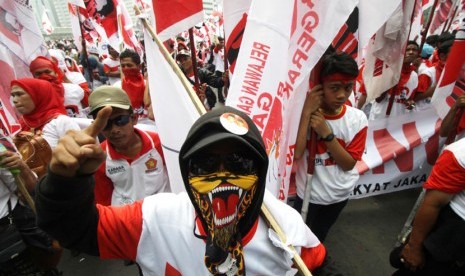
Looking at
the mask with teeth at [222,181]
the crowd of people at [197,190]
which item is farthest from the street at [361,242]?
the mask with teeth at [222,181]

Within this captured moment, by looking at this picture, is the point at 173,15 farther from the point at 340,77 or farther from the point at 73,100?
Result: the point at 73,100

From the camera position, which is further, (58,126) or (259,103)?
(58,126)

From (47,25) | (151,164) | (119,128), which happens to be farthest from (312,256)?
(47,25)

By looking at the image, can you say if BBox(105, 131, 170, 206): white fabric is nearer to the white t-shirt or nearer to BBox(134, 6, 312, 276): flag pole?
BBox(134, 6, 312, 276): flag pole

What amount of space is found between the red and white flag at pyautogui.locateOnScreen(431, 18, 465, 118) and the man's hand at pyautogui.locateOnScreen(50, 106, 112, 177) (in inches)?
110

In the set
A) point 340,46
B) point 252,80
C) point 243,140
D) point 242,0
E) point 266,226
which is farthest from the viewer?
point 340,46

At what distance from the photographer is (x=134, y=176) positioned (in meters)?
2.04

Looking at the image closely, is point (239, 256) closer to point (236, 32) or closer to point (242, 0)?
point (236, 32)

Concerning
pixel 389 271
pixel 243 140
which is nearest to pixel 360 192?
pixel 389 271

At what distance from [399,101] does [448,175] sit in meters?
2.77

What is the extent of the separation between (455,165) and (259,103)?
115 centimetres

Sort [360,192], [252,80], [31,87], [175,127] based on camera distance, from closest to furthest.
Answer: [252,80] < [175,127] < [31,87] < [360,192]

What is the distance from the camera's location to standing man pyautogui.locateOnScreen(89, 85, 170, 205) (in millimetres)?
1883

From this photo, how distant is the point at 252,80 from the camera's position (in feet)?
5.24
